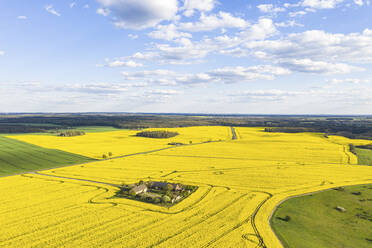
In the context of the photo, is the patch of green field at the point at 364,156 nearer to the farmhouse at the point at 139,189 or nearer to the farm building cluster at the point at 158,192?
the farm building cluster at the point at 158,192

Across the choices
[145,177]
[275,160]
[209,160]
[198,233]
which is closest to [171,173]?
[145,177]

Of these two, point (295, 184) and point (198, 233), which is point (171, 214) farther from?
point (295, 184)

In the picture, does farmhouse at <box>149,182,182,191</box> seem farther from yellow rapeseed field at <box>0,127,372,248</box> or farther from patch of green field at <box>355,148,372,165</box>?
patch of green field at <box>355,148,372,165</box>

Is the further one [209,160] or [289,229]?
[209,160]

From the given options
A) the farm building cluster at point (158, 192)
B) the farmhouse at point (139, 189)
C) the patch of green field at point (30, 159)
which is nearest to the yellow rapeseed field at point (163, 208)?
the farm building cluster at point (158, 192)

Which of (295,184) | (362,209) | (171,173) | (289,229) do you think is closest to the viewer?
(289,229)

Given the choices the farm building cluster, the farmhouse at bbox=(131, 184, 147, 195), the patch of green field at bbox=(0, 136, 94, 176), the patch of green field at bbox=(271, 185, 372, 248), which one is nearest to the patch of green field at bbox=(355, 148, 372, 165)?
the patch of green field at bbox=(271, 185, 372, 248)

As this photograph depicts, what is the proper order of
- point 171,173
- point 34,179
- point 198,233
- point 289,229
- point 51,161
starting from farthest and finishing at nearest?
point 51,161 → point 171,173 → point 34,179 → point 289,229 → point 198,233

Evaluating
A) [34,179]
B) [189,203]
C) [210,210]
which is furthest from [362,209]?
[34,179]
